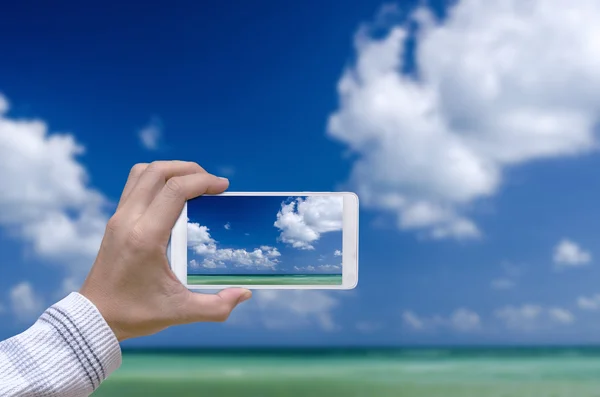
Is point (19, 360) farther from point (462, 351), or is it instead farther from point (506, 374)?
point (462, 351)

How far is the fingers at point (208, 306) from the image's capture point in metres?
1.08

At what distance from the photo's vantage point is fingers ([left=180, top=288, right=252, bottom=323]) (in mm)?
1084

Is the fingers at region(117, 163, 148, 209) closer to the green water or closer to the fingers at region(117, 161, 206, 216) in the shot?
the fingers at region(117, 161, 206, 216)

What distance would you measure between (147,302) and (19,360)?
23 centimetres

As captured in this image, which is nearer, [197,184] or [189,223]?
[197,184]

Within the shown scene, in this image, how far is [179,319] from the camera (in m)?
1.08

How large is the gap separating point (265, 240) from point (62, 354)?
2.73 feet

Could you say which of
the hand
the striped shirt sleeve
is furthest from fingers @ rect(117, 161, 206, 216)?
the striped shirt sleeve

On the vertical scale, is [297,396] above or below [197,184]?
below

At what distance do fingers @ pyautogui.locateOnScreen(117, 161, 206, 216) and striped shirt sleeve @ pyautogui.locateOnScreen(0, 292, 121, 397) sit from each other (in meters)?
0.15

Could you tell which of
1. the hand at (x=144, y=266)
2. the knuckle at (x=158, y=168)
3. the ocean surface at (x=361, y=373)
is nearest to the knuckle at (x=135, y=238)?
the hand at (x=144, y=266)

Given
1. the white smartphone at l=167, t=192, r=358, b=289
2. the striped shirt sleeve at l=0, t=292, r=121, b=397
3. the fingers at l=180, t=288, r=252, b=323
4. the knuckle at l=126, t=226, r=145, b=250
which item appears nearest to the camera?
the striped shirt sleeve at l=0, t=292, r=121, b=397

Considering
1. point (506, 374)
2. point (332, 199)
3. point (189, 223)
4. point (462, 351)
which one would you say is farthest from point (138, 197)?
point (462, 351)

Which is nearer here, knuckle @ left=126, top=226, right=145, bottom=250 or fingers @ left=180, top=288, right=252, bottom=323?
knuckle @ left=126, top=226, right=145, bottom=250
